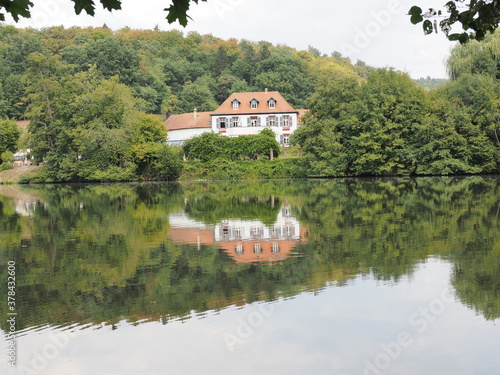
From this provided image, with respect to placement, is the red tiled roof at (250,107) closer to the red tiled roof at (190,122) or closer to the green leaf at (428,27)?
the red tiled roof at (190,122)

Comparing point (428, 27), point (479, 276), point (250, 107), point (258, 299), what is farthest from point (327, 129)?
point (428, 27)

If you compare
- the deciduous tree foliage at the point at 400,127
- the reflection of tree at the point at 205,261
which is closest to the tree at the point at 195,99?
the deciduous tree foliage at the point at 400,127

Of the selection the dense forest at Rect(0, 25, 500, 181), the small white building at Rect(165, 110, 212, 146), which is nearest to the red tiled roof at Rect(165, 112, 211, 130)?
the small white building at Rect(165, 110, 212, 146)

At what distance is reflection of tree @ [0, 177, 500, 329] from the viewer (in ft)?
30.0

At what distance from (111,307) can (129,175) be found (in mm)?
51513

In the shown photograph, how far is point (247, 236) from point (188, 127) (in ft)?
208

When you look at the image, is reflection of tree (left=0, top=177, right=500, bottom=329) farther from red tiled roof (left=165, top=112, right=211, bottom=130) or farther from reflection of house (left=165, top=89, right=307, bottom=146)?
red tiled roof (left=165, top=112, right=211, bottom=130)

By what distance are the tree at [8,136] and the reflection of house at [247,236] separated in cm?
5718

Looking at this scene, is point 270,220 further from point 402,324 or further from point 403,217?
point 402,324

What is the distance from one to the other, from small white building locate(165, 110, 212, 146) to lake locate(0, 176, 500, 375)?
60245 millimetres

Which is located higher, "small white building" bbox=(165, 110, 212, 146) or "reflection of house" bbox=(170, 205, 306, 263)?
"small white building" bbox=(165, 110, 212, 146)

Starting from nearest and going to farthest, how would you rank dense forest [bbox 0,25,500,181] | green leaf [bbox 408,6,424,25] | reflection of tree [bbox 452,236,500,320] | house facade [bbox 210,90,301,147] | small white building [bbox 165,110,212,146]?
1. green leaf [bbox 408,6,424,25]
2. reflection of tree [bbox 452,236,500,320]
3. dense forest [bbox 0,25,500,181]
4. house facade [bbox 210,90,301,147]
5. small white building [bbox 165,110,212,146]

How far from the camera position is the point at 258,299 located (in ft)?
29.9

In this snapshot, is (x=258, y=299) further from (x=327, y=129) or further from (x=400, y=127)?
(x=327, y=129)
